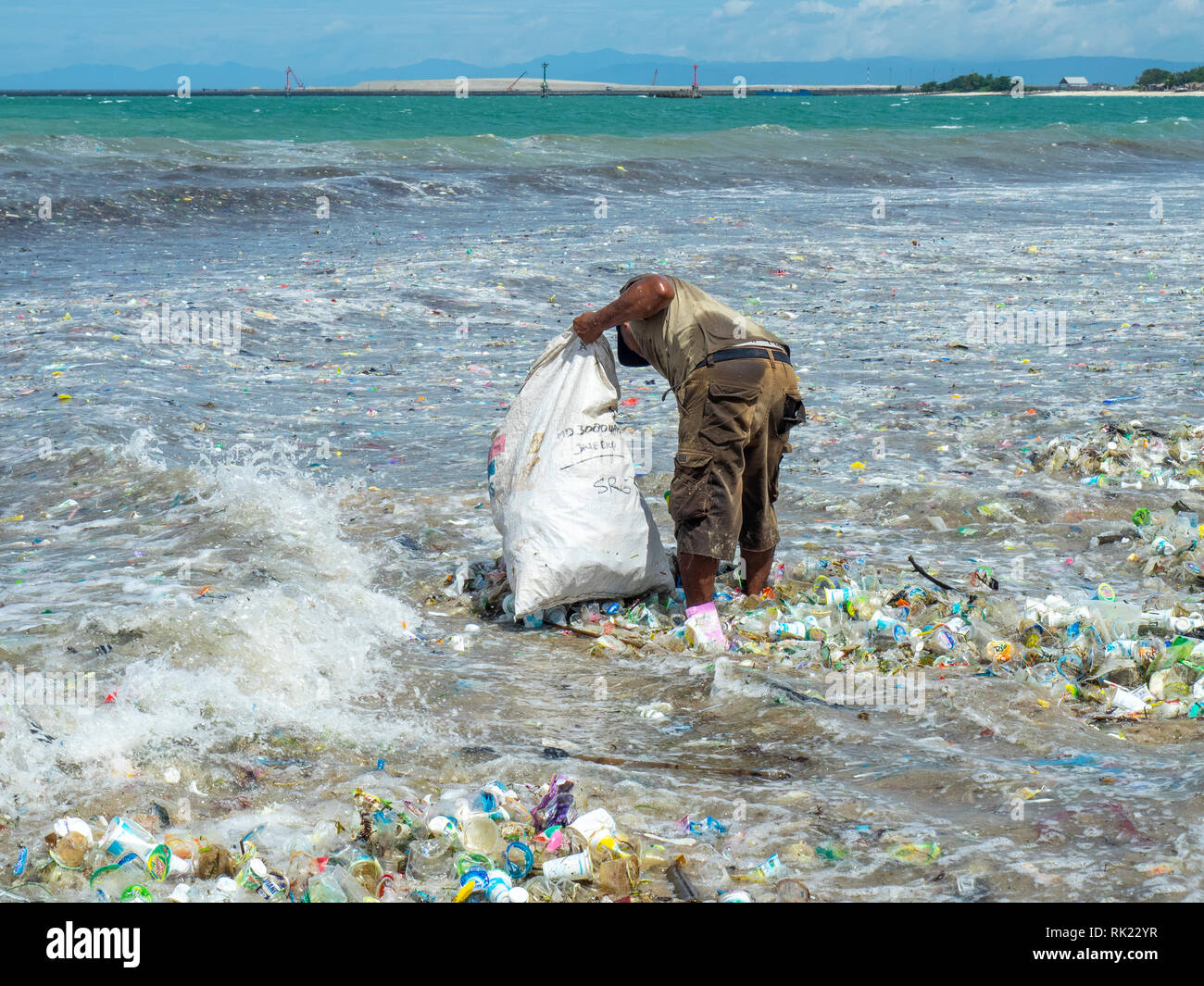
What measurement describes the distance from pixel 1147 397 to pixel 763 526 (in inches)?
162

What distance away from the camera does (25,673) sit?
11.2 ft

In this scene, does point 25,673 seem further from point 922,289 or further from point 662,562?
point 922,289

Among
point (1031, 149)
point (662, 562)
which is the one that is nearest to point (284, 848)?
point (662, 562)

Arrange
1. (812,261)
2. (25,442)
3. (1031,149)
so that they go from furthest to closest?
(1031,149) < (812,261) < (25,442)

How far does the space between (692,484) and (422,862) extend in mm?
1743

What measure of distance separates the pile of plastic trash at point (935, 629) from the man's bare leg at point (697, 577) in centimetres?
12

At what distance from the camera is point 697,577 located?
391 centimetres

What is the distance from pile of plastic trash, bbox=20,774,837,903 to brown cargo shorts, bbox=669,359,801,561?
136cm

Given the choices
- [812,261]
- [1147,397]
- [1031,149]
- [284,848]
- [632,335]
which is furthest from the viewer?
[1031,149]
